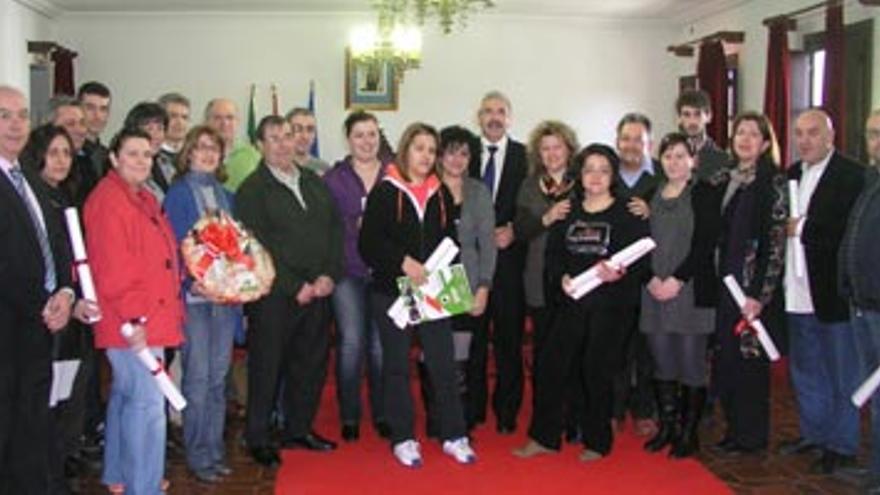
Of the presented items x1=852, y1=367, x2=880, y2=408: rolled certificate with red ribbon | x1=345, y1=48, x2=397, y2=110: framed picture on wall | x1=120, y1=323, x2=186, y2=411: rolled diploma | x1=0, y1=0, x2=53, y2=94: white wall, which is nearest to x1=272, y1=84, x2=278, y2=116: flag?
x1=345, y1=48, x2=397, y2=110: framed picture on wall

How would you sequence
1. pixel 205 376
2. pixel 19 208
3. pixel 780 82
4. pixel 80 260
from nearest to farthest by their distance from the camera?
pixel 19 208 → pixel 80 260 → pixel 205 376 → pixel 780 82

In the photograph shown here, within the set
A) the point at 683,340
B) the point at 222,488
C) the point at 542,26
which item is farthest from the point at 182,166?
the point at 542,26

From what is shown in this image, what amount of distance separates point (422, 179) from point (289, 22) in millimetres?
5947

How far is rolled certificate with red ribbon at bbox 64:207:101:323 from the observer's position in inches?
118

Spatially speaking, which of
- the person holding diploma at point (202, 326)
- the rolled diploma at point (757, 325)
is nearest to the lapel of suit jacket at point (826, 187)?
the rolled diploma at point (757, 325)

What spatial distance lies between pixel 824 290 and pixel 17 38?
7.11 meters

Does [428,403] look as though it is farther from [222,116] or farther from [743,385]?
[222,116]

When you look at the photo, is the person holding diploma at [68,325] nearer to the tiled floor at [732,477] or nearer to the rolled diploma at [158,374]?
the rolled diploma at [158,374]

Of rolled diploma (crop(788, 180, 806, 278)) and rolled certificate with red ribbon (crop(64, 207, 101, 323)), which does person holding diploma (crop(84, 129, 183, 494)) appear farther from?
rolled diploma (crop(788, 180, 806, 278))

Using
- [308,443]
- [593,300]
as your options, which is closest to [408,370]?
[308,443]

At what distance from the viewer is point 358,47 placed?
730cm

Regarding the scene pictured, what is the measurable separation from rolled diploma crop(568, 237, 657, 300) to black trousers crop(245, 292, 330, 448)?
1.11 metres

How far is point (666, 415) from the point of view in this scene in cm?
408

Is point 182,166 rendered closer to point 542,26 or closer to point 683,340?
point 683,340
